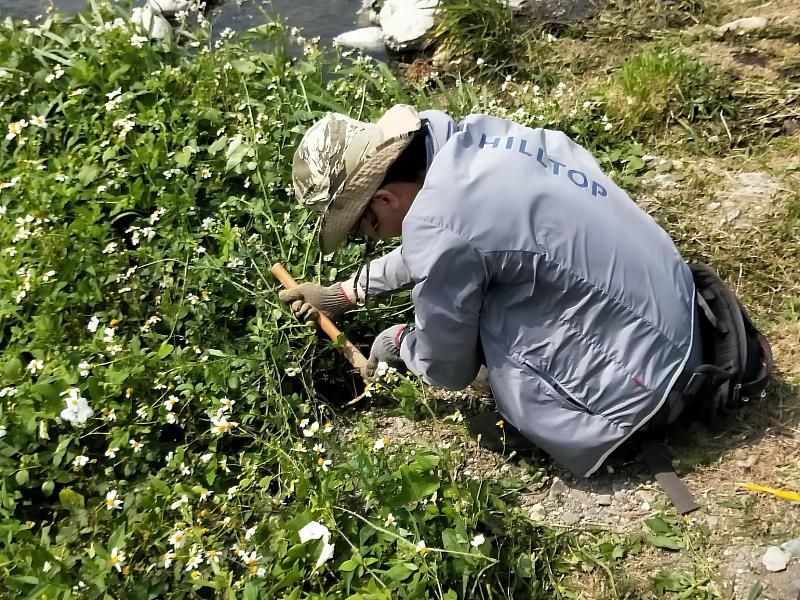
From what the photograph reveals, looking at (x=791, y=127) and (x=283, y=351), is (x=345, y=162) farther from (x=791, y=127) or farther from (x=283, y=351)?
(x=791, y=127)

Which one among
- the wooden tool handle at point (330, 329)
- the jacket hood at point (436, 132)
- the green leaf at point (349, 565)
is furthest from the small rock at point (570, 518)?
the jacket hood at point (436, 132)

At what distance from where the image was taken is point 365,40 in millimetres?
5312

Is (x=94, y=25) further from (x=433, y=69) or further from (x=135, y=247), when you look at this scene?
(x=433, y=69)

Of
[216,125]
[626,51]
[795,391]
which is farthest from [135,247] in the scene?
[626,51]

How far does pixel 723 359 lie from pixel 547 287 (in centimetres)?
65

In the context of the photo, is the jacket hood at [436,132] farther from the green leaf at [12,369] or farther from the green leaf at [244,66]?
the green leaf at [244,66]

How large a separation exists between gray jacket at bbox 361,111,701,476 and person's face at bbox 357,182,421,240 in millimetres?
146

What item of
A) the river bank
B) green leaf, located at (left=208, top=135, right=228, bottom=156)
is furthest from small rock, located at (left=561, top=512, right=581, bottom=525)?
green leaf, located at (left=208, top=135, right=228, bottom=156)

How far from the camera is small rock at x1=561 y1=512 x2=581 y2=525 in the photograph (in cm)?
244

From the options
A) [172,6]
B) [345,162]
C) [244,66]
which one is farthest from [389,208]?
[172,6]

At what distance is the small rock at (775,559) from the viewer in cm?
216

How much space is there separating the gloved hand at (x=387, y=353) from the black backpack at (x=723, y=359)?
1103mm

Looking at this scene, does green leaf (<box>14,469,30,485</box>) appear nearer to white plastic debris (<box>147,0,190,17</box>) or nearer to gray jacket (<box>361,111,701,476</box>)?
gray jacket (<box>361,111,701,476</box>)

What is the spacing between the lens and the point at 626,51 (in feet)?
15.5
